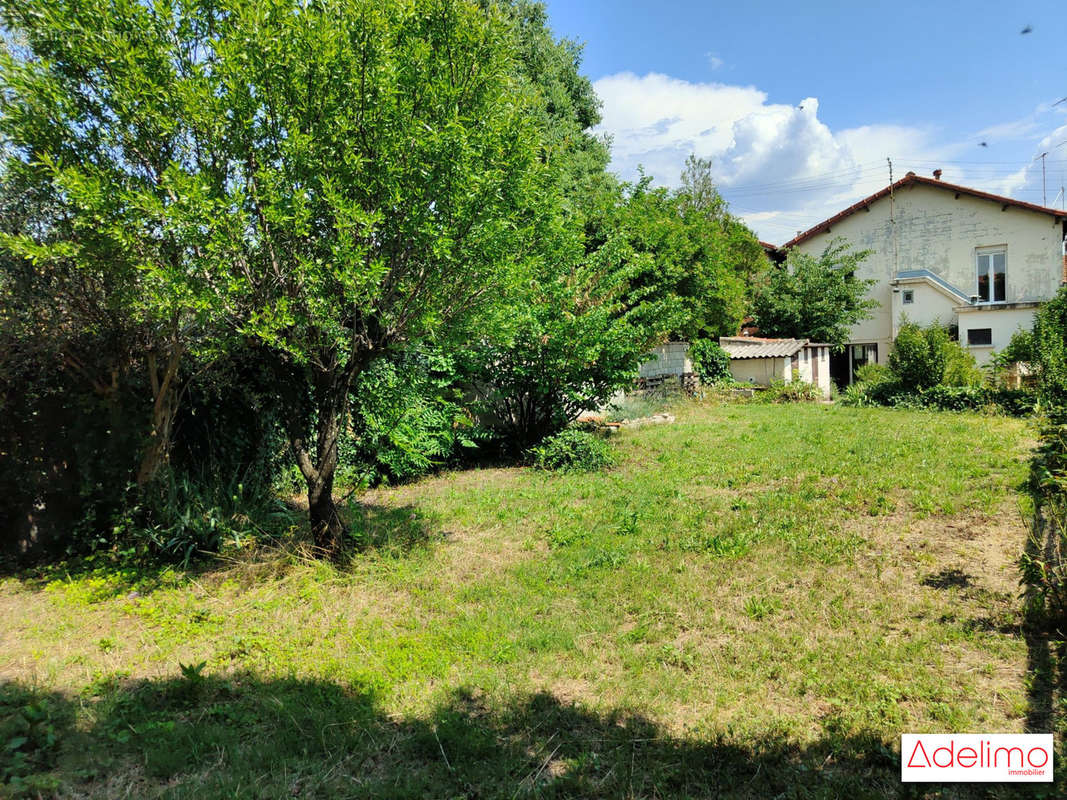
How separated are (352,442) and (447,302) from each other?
441cm

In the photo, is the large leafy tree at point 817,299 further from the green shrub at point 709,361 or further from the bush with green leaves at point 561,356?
the bush with green leaves at point 561,356

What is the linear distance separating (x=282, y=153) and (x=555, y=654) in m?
4.45

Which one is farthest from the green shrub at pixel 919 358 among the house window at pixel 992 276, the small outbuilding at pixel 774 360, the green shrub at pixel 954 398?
the house window at pixel 992 276

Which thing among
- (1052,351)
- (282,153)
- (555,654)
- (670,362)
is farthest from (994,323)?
(282,153)

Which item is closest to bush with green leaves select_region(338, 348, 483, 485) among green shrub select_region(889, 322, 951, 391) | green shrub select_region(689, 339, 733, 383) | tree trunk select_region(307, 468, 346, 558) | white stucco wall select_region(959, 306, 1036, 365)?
tree trunk select_region(307, 468, 346, 558)

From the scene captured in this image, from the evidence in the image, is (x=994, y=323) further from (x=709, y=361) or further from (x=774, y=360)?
(x=709, y=361)

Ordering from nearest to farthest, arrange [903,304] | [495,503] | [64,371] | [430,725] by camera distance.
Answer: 1. [430,725]
2. [64,371]
3. [495,503]
4. [903,304]

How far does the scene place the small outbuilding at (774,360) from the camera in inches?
821

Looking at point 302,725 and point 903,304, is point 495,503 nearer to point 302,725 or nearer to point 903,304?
point 302,725

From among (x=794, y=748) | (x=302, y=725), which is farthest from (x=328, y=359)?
(x=794, y=748)

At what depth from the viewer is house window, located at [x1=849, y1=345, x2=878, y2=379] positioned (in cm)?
2602

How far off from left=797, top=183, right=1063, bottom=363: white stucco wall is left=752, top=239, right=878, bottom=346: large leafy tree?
165cm

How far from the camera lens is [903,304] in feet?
81.7

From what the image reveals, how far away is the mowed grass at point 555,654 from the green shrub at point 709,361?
13.9 metres
